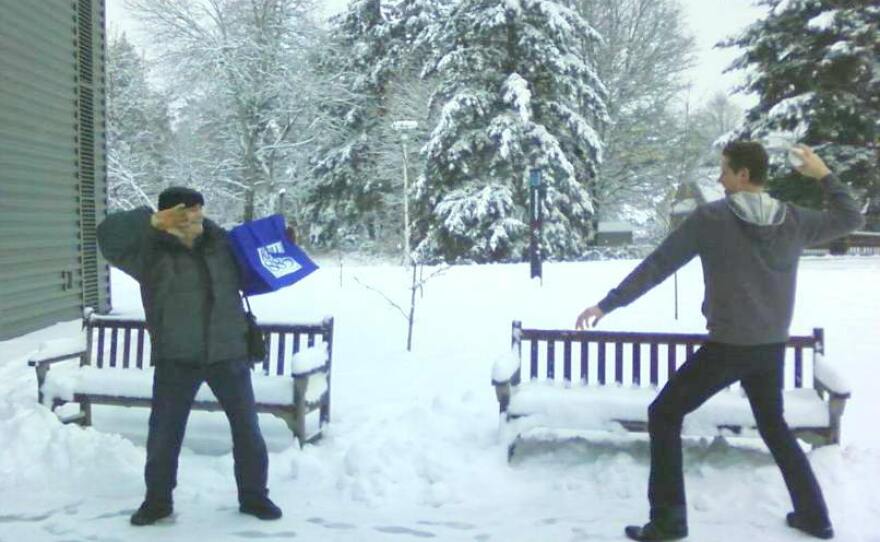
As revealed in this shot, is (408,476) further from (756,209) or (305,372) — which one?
(756,209)

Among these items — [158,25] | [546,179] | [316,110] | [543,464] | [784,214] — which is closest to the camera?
[784,214]

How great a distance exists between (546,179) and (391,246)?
1098 cm

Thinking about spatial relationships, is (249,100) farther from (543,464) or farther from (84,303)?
(543,464)

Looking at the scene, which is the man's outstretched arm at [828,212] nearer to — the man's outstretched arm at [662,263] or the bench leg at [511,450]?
the man's outstretched arm at [662,263]

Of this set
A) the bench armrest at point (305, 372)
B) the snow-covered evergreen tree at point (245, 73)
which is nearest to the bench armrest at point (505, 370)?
the bench armrest at point (305, 372)

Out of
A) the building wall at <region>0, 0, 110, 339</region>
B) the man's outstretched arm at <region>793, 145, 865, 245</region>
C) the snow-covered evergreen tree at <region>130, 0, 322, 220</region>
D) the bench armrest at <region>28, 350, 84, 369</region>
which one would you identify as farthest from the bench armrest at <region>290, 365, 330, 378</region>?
the snow-covered evergreen tree at <region>130, 0, 322, 220</region>

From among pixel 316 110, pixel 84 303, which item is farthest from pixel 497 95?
pixel 84 303

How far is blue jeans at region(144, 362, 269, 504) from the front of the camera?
4262 mm

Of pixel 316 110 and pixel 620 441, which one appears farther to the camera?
pixel 316 110

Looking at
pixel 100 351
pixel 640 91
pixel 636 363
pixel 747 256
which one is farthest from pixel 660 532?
pixel 640 91

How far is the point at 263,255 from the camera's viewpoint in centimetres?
433

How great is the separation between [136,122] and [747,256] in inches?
1465

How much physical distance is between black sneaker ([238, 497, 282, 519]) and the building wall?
6.82m

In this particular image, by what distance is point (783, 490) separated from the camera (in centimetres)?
463
